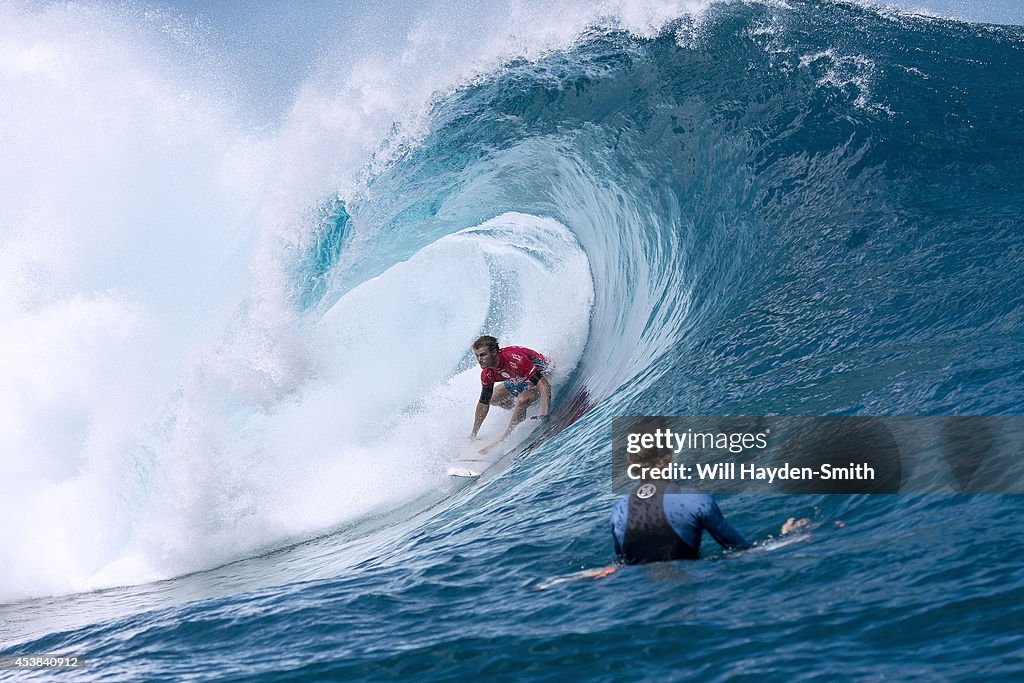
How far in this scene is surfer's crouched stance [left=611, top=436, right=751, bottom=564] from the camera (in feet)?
13.7

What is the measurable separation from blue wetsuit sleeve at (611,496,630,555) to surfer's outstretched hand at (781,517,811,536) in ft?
2.51

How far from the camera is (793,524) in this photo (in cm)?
434

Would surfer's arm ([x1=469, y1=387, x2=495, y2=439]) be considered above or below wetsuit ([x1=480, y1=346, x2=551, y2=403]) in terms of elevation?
below

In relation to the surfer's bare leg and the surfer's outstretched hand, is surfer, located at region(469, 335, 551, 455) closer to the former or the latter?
the surfer's bare leg

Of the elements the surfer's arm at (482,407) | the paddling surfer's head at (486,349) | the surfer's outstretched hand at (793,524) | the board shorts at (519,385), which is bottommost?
the surfer's outstretched hand at (793,524)

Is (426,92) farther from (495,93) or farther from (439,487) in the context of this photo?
(439,487)

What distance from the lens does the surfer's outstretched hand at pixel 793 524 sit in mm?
4289

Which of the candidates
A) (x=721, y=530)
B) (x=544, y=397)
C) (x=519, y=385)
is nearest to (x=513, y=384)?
(x=519, y=385)

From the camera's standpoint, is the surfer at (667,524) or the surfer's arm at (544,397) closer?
the surfer at (667,524)

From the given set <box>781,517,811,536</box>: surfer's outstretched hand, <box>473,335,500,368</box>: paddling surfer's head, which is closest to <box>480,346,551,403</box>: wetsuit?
<box>473,335,500,368</box>: paddling surfer's head

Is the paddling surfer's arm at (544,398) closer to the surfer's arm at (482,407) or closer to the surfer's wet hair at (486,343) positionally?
the surfer's arm at (482,407)

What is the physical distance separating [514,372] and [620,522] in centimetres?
486

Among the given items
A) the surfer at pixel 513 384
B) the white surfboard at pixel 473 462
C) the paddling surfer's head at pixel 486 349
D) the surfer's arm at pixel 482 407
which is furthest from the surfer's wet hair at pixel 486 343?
the white surfboard at pixel 473 462

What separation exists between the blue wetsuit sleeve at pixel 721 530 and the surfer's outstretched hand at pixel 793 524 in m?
0.24
